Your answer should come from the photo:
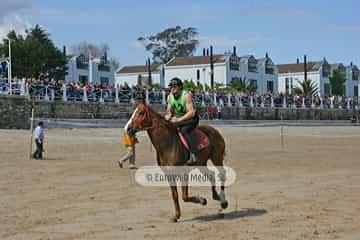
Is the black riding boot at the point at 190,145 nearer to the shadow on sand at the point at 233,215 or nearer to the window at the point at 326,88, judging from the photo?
the shadow on sand at the point at 233,215

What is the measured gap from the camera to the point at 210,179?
34.0 ft

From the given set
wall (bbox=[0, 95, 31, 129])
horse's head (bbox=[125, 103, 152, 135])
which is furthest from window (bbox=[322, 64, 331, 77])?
horse's head (bbox=[125, 103, 152, 135])

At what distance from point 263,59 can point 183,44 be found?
29.5 m

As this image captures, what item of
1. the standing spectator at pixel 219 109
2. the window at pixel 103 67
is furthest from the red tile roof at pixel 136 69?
the standing spectator at pixel 219 109

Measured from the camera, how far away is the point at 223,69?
88.4 m

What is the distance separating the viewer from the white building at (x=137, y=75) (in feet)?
312

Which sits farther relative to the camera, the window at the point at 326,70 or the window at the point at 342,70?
the window at the point at 342,70

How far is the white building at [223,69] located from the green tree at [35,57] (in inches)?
908

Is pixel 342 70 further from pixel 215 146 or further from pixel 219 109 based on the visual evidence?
pixel 215 146

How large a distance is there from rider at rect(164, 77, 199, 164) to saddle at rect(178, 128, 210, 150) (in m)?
0.05

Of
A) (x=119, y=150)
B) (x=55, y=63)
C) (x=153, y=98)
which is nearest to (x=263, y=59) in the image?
(x=55, y=63)

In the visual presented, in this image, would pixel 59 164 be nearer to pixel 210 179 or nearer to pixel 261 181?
pixel 261 181

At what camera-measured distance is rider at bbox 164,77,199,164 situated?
980 centimetres

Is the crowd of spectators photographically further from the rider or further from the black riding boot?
the black riding boot
